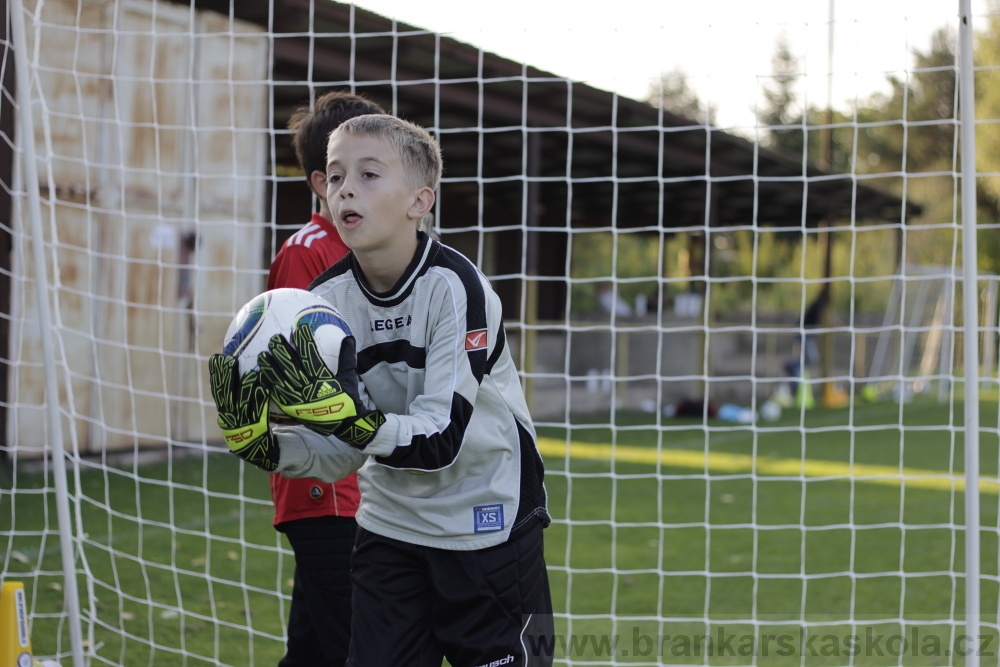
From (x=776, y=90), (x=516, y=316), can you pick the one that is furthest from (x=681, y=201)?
(x=776, y=90)

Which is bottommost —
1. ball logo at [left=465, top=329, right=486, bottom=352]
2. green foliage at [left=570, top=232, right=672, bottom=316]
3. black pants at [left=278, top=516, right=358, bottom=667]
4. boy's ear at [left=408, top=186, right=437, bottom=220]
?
black pants at [left=278, top=516, right=358, bottom=667]

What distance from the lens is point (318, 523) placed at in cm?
247

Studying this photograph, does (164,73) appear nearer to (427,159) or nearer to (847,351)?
(427,159)

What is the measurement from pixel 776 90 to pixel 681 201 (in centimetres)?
3564

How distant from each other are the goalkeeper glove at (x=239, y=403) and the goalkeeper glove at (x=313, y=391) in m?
0.04

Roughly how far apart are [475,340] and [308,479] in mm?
739

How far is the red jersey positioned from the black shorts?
1.26ft

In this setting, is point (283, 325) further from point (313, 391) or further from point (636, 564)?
point (636, 564)

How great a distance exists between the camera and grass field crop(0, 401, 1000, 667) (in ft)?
12.4

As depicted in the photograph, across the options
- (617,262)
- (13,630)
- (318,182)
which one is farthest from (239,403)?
(617,262)

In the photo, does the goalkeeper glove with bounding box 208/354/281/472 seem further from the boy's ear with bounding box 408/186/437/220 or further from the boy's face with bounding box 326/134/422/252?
the boy's ear with bounding box 408/186/437/220

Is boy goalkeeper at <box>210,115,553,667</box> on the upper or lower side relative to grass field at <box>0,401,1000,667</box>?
upper

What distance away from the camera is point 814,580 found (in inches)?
189

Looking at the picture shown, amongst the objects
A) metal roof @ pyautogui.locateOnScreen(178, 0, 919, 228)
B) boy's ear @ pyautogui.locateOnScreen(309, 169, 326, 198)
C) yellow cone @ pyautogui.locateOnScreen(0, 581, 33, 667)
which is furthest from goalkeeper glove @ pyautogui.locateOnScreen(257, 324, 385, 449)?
yellow cone @ pyautogui.locateOnScreen(0, 581, 33, 667)
